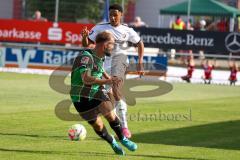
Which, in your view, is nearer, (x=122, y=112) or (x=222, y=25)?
(x=122, y=112)

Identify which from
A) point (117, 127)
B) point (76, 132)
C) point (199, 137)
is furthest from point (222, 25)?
point (117, 127)

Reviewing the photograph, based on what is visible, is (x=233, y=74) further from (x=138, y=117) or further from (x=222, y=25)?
(x=138, y=117)

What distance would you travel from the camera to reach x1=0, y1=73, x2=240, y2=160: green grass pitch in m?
11.8

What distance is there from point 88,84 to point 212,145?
3.24 m

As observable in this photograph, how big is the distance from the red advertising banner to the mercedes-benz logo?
6.44 meters

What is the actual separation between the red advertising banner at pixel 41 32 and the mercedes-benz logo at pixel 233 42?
254 inches

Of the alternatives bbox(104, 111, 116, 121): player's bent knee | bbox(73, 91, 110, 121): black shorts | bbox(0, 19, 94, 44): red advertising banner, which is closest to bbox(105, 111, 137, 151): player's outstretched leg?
bbox(104, 111, 116, 121): player's bent knee

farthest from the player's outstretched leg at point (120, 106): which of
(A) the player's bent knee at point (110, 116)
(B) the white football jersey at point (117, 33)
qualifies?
(A) the player's bent knee at point (110, 116)

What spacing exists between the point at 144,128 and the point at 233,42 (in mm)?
18106

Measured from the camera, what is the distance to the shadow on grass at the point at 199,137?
44.1ft

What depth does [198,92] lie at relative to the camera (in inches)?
1043

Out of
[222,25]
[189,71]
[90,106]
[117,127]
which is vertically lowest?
[189,71]

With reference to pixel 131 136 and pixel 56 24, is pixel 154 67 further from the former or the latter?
pixel 131 136

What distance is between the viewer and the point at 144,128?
1553cm
